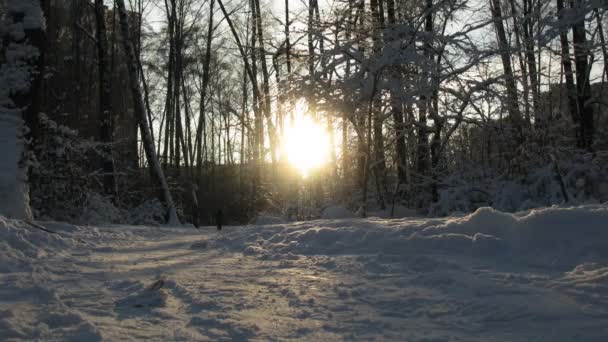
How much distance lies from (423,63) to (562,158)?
13.1ft

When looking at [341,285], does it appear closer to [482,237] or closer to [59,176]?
[482,237]

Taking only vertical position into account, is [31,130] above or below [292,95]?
below

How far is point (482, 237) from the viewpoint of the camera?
414cm

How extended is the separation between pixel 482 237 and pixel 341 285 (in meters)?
1.58

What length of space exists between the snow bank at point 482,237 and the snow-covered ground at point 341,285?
0.04ft

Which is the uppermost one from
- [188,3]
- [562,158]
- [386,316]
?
[188,3]

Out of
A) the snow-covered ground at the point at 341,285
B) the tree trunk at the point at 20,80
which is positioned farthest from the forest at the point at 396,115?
the snow-covered ground at the point at 341,285

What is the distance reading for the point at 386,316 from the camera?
2688 mm

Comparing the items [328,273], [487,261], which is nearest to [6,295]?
[328,273]

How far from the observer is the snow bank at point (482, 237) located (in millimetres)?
3760

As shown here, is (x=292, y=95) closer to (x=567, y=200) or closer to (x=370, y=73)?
(x=370, y=73)

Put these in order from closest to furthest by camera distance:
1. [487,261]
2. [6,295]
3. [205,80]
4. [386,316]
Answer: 1. [386,316]
2. [6,295]
3. [487,261]
4. [205,80]

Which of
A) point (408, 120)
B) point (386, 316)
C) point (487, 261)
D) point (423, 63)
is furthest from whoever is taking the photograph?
point (408, 120)

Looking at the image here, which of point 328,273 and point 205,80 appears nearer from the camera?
point 328,273
